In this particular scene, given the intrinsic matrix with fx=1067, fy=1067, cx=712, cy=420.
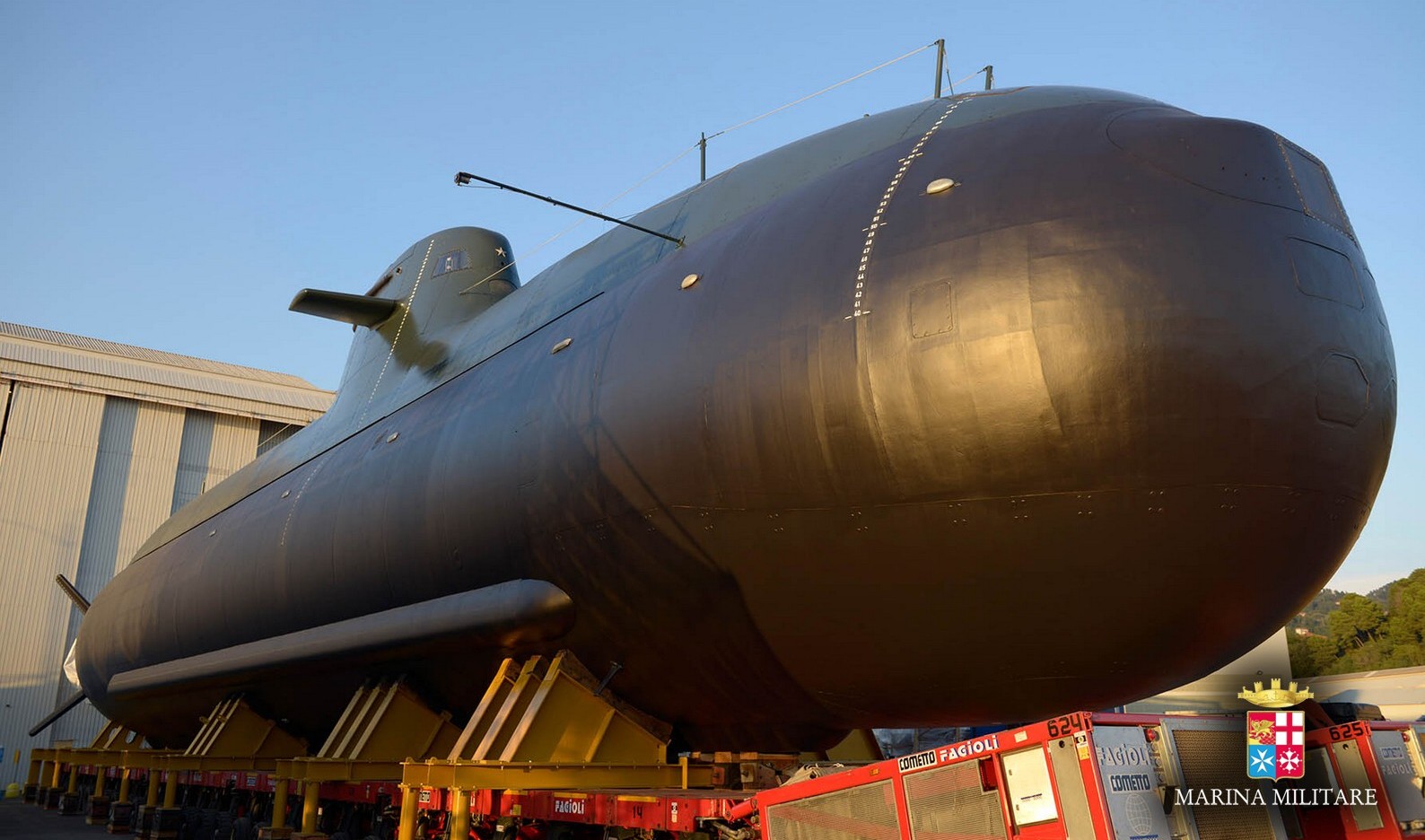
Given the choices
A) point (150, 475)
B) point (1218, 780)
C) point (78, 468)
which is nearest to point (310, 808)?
point (1218, 780)

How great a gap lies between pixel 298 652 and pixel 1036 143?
350 inches

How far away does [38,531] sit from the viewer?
1240 inches

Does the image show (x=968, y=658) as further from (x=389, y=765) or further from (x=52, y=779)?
(x=52, y=779)

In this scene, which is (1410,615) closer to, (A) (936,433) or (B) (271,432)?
(B) (271,432)

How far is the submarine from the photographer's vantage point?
5.42m

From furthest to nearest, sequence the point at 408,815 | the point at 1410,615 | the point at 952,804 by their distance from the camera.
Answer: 1. the point at 1410,615
2. the point at 408,815
3. the point at 952,804

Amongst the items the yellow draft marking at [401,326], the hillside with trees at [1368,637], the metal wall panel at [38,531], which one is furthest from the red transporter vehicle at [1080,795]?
the hillside with trees at [1368,637]

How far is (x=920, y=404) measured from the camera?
574cm

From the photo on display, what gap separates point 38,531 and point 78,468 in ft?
7.33

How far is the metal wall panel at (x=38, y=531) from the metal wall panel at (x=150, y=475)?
1.26 metres

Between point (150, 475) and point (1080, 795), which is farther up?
point (150, 475)

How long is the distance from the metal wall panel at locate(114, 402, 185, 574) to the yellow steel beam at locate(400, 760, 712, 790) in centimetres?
2979

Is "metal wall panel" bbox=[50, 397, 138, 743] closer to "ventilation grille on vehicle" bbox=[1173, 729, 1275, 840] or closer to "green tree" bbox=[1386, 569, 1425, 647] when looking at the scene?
"ventilation grille on vehicle" bbox=[1173, 729, 1275, 840]

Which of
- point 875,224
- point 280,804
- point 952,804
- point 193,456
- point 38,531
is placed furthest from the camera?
point 193,456
